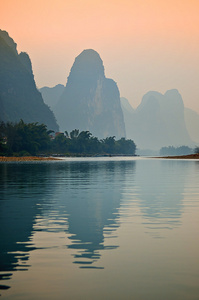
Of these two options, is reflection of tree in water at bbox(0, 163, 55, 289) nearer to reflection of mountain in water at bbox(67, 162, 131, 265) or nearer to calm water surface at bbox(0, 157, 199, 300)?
calm water surface at bbox(0, 157, 199, 300)

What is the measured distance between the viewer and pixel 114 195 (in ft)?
106

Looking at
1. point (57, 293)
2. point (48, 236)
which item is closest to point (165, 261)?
point (57, 293)

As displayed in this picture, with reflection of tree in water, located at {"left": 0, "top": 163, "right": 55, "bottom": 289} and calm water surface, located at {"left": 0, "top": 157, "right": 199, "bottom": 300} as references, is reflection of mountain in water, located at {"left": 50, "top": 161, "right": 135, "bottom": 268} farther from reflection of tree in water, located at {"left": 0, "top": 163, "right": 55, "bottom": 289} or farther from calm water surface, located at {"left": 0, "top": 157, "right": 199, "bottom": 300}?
reflection of tree in water, located at {"left": 0, "top": 163, "right": 55, "bottom": 289}

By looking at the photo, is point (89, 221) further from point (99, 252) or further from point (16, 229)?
point (99, 252)

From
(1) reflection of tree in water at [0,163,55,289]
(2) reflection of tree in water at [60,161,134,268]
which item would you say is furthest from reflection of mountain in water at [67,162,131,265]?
(1) reflection of tree in water at [0,163,55,289]

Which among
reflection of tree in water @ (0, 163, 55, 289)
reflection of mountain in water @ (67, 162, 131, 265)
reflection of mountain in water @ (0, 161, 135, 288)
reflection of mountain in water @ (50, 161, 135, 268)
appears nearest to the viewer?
reflection of tree in water @ (0, 163, 55, 289)

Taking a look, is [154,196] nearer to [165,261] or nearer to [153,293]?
[165,261]

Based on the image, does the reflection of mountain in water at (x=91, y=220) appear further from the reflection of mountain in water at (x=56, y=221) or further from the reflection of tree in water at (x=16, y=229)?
the reflection of tree in water at (x=16, y=229)

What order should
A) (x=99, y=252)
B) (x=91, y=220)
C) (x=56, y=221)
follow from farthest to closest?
(x=91, y=220), (x=56, y=221), (x=99, y=252)

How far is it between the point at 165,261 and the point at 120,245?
243cm

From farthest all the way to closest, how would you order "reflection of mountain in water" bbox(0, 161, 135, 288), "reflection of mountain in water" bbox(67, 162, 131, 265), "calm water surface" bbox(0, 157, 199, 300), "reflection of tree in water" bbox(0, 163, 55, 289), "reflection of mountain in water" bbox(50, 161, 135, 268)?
"reflection of mountain in water" bbox(67, 162, 131, 265) < "reflection of mountain in water" bbox(50, 161, 135, 268) < "reflection of mountain in water" bbox(0, 161, 135, 288) < "reflection of tree in water" bbox(0, 163, 55, 289) < "calm water surface" bbox(0, 157, 199, 300)

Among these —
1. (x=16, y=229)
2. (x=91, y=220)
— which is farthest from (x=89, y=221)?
(x=16, y=229)

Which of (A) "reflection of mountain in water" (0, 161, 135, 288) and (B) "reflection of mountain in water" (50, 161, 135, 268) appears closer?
(A) "reflection of mountain in water" (0, 161, 135, 288)

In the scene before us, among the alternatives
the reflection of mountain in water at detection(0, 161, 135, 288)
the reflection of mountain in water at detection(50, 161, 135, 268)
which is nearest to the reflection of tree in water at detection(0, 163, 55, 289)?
the reflection of mountain in water at detection(0, 161, 135, 288)
